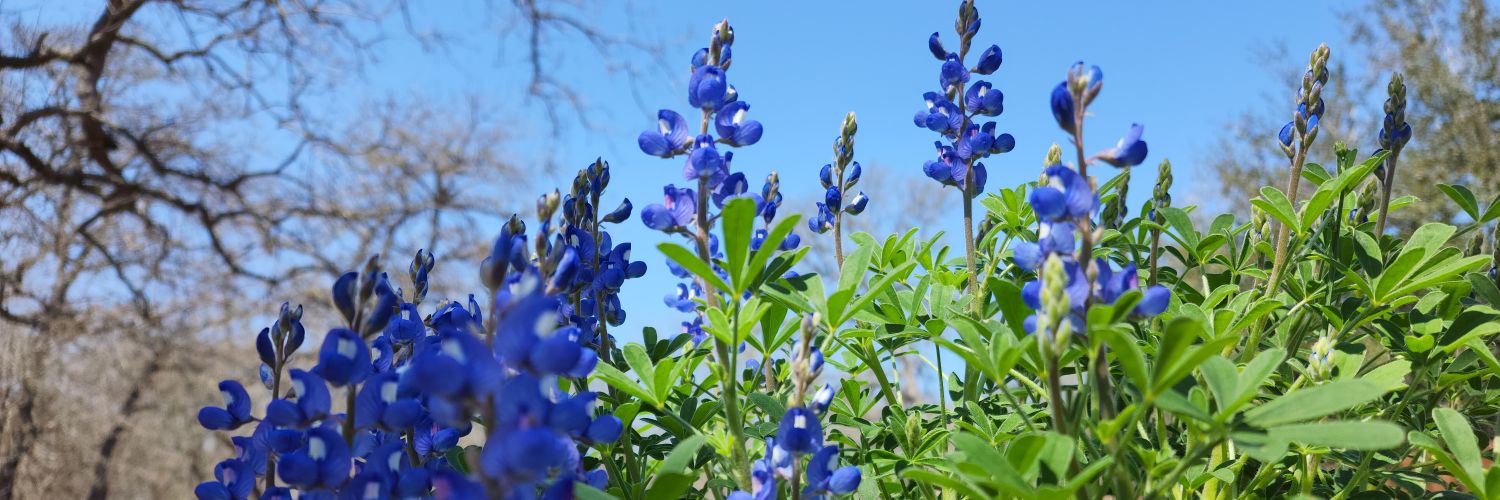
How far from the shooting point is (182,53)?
21.3 feet

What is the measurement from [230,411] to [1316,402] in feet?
2.15

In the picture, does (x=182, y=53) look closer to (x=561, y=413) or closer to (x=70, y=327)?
(x=70, y=327)

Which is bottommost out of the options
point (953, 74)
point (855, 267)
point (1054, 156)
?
point (855, 267)

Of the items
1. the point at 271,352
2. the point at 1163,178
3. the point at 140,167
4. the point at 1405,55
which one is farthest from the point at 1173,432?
the point at 1405,55

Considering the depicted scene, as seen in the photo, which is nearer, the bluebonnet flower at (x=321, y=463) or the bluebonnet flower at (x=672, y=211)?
the bluebonnet flower at (x=321, y=463)

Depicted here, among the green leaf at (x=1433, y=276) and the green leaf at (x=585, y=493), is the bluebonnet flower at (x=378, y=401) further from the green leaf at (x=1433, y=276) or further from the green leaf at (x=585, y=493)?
the green leaf at (x=1433, y=276)

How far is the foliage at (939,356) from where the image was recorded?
45 cm

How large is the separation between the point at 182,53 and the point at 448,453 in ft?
23.3

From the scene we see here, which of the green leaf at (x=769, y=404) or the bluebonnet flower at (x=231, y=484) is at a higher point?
the green leaf at (x=769, y=404)

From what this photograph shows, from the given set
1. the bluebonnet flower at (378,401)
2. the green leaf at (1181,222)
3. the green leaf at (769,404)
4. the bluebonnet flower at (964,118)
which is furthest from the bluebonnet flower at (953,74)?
the bluebonnet flower at (378,401)

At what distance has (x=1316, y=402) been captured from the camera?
459 millimetres

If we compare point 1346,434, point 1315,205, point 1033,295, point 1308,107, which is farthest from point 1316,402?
point 1308,107

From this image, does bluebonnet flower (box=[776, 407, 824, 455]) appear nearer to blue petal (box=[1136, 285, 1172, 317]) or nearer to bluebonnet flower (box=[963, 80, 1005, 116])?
blue petal (box=[1136, 285, 1172, 317])

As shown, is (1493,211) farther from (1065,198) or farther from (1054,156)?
(1065,198)
